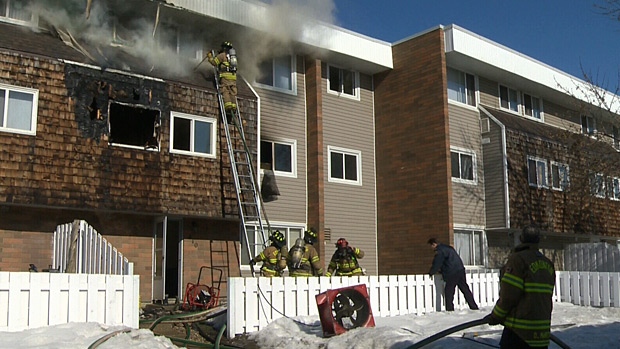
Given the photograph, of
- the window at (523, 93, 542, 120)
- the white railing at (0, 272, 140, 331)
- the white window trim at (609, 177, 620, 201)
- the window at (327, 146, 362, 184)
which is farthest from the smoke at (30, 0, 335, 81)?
the white window trim at (609, 177, 620, 201)

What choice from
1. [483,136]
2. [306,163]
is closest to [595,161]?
[483,136]

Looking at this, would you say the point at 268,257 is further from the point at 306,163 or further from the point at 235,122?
the point at 306,163

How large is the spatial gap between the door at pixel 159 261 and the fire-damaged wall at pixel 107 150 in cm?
98

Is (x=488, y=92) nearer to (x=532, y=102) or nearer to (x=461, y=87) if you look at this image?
(x=461, y=87)

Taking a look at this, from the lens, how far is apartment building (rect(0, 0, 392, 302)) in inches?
547

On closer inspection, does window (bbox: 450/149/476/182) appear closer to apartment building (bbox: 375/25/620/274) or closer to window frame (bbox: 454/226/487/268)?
apartment building (bbox: 375/25/620/274)

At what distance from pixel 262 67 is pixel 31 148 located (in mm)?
7399

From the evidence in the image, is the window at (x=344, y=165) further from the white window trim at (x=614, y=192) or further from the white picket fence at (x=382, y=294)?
the white window trim at (x=614, y=192)

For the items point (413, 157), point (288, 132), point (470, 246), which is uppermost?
point (288, 132)

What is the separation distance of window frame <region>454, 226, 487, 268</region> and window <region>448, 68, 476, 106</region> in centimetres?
409

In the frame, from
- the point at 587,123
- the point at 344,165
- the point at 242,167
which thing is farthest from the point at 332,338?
the point at 587,123

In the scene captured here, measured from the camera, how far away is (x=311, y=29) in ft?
63.7

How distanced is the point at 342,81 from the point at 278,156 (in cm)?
360

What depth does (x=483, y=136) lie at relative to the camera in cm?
2250
